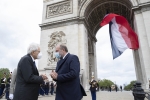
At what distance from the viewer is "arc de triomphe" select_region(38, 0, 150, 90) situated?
12078 mm

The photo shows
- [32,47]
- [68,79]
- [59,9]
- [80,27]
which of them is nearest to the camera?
[68,79]

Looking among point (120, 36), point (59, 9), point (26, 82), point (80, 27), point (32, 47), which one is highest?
point (59, 9)

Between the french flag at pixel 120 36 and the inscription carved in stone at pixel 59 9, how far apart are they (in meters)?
10.5

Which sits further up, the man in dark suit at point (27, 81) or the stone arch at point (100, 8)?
the stone arch at point (100, 8)

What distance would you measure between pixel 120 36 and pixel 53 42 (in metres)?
10.4

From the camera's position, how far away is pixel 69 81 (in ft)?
7.44

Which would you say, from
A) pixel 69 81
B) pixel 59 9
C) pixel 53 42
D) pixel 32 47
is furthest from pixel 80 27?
pixel 69 81

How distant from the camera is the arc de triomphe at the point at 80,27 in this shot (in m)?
12.1

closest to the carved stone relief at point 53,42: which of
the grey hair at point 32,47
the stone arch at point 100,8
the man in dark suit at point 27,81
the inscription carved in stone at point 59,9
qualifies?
the inscription carved in stone at point 59,9

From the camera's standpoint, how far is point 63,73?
7.73 feet

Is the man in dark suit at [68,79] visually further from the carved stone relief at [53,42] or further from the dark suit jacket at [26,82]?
the carved stone relief at [53,42]

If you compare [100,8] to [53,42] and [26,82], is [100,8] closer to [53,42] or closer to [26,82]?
[53,42]

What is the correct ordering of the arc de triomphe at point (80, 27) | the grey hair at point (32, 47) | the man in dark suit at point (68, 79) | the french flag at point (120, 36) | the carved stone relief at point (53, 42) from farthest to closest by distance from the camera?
the carved stone relief at point (53, 42) → the arc de triomphe at point (80, 27) → the french flag at point (120, 36) → the grey hair at point (32, 47) → the man in dark suit at point (68, 79)

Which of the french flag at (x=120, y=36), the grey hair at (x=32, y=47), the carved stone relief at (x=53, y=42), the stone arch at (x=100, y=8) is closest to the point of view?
the grey hair at (x=32, y=47)
